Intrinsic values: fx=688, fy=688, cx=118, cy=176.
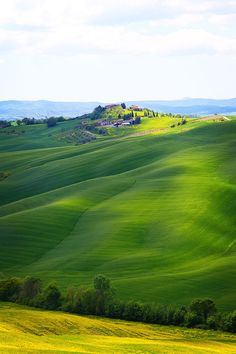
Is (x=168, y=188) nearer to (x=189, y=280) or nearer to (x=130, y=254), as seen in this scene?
(x=130, y=254)

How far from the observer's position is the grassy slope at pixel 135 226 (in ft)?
306

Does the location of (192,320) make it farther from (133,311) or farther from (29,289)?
(29,289)

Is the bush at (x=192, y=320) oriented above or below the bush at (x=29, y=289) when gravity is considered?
below

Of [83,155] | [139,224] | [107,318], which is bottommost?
[107,318]

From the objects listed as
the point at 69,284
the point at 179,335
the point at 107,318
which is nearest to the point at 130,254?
the point at 69,284

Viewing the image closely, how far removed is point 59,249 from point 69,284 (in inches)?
636

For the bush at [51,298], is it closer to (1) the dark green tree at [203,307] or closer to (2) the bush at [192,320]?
(2) the bush at [192,320]

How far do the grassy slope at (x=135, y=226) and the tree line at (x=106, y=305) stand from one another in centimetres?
484

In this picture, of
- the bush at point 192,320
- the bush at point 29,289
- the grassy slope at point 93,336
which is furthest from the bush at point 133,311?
the bush at point 29,289

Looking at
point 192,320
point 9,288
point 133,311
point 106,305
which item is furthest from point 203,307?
point 9,288

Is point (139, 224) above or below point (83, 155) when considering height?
below

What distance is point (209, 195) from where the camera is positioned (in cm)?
12962

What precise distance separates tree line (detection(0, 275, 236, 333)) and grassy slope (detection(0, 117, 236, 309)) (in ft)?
15.9

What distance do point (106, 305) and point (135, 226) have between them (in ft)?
116
